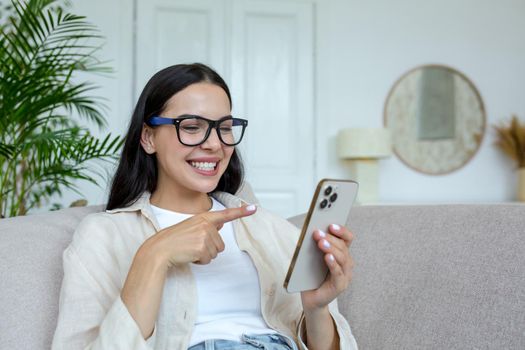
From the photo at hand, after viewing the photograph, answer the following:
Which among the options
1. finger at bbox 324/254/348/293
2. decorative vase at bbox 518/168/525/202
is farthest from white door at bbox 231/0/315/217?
finger at bbox 324/254/348/293

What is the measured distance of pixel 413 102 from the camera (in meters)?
4.46

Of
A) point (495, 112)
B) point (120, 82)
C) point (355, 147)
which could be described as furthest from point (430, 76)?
point (120, 82)

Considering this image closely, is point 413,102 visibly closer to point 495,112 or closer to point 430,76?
point 430,76

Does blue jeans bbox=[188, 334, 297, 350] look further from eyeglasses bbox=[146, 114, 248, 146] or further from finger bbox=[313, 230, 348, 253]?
eyeglasses bbox=[146, 114, 248, 146]

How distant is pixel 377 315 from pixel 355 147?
2.70 meters

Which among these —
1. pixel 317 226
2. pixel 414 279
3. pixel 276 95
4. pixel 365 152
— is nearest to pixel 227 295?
pixel 317 226

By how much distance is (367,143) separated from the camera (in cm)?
390

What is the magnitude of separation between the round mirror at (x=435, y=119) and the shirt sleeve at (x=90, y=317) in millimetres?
3687

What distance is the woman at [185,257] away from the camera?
0.99 meters

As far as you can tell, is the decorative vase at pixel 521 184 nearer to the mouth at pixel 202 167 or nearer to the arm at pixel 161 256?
the mouth at pixel 202 167

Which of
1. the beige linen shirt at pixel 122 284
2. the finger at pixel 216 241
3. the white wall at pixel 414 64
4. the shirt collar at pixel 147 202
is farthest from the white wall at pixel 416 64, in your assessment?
the finger at pixel 216 241

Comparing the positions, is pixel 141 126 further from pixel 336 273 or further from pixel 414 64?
pixel 414 64

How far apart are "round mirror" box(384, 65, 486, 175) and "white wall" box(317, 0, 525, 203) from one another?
7cm

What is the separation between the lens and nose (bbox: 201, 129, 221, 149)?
3.98ft
